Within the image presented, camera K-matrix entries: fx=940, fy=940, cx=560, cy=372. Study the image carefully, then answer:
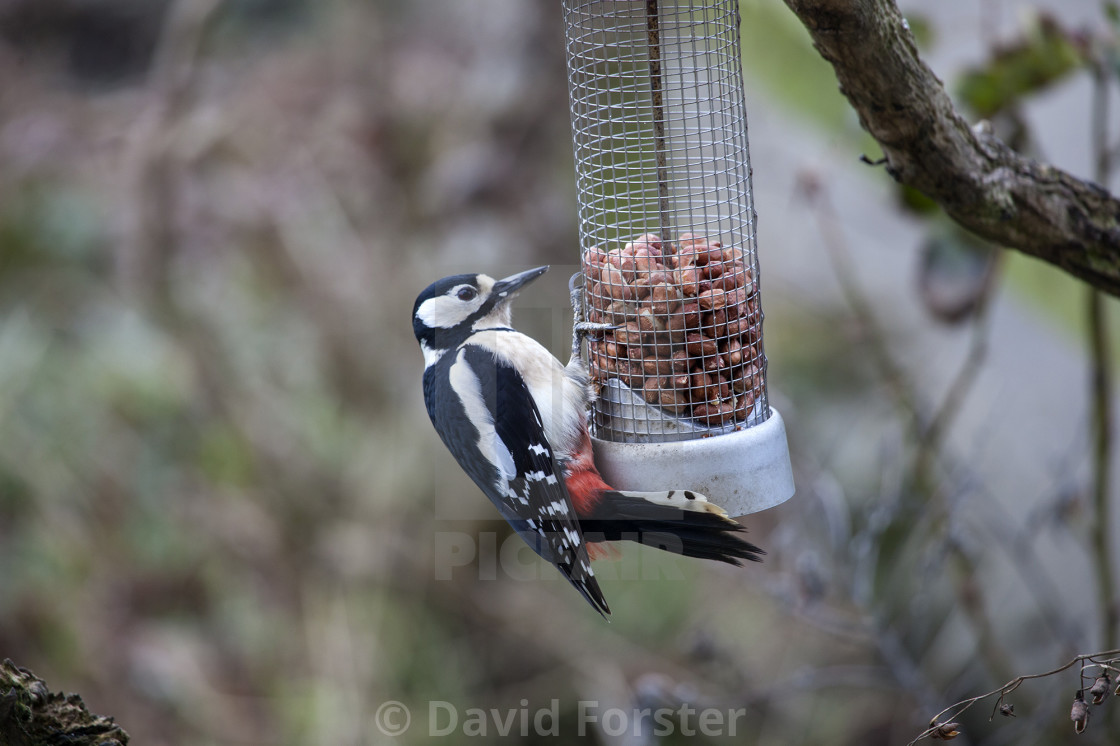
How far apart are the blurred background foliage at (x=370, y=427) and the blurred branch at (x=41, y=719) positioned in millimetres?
2610

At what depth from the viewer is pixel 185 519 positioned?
173 inches

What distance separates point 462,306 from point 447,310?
5cm

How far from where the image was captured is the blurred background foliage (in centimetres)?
416

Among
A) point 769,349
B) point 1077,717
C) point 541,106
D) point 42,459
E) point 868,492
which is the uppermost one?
point 541,106

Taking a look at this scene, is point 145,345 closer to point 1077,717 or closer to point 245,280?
point 245,280

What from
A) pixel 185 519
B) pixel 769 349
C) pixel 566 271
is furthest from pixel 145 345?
pixel 769 349

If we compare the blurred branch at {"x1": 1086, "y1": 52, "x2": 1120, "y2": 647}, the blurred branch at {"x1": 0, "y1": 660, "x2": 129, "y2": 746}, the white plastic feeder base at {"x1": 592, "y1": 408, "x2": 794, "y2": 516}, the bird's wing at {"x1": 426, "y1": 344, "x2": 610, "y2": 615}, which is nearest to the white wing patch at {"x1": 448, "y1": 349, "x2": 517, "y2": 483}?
the bird's wing at {"x1": 426, "y1": 344, "x2": 610, "y2": 615}

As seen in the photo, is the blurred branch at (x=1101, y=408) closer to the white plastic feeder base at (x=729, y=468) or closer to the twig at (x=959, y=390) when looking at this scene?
the twig at (x=959, y=390)

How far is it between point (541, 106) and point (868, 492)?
7.72 ft

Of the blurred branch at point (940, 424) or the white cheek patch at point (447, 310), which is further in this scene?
the blurred branch at point (940, 424)

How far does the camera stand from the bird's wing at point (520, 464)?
7.20 feet

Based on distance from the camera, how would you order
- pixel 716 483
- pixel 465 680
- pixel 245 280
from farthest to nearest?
pixel 245 280
pixel 465 680
pixel 716 483

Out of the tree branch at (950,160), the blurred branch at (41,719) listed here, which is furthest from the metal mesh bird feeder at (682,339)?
the blurred branch at (41,719)

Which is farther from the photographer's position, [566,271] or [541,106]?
[566,271]
